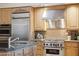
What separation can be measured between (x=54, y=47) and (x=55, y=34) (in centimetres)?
17

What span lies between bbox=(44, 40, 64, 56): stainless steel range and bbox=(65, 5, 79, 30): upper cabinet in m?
0.23

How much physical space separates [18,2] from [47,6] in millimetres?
375

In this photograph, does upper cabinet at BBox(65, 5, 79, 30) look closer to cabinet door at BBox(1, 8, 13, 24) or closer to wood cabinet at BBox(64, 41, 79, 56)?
wood cabinet at BBox(64, 41, 79, 56)

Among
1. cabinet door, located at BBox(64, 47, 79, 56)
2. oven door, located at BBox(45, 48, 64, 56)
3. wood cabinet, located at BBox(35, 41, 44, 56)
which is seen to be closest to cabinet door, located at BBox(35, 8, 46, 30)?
wood cabinet, located at BBox(35, 41, 44, 56)

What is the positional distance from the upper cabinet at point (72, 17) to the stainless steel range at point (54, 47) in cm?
23

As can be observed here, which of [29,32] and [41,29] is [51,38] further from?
[29,32]

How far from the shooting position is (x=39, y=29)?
6.14 ft

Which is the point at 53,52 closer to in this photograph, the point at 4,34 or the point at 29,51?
the point at 29,51

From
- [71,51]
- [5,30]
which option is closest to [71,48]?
[71,51]

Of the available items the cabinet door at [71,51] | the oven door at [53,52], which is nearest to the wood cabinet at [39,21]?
the oven door at [53,52]

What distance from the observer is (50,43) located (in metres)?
1.88

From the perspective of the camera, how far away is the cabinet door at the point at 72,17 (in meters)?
1.81

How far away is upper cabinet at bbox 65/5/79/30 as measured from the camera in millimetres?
1816

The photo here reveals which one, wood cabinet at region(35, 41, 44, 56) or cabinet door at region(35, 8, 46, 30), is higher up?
cabinet door at region(35, 8, 46, 30)
